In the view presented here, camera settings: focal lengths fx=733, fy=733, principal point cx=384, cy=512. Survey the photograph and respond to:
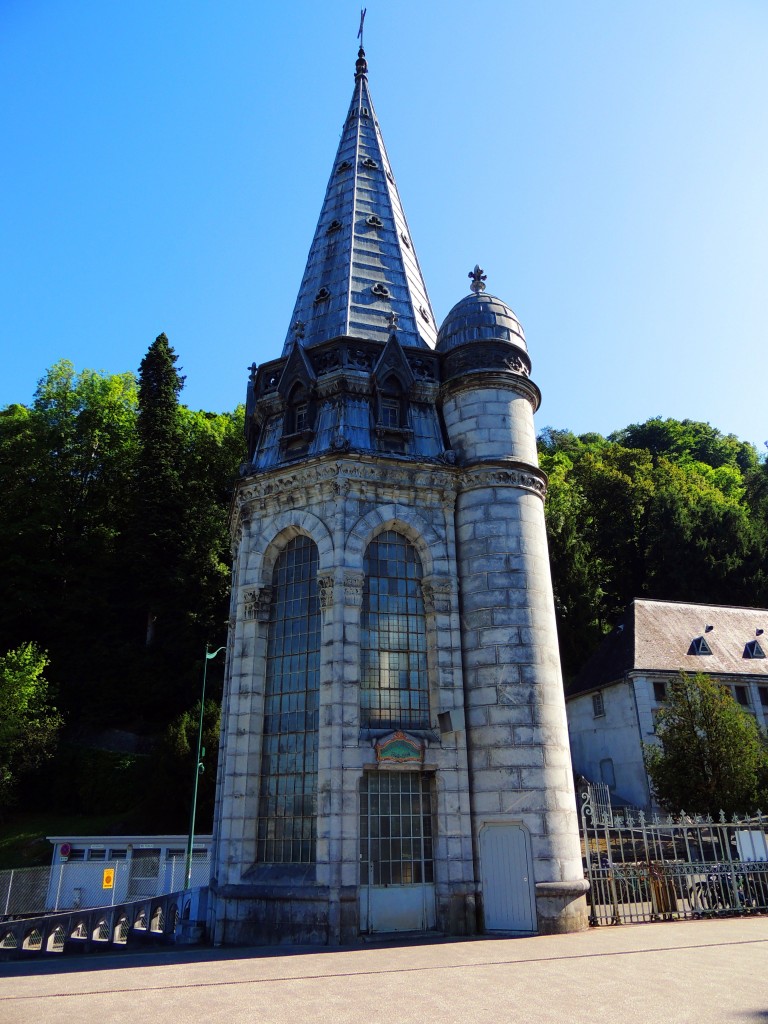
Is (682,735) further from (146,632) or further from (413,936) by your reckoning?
(146,632)

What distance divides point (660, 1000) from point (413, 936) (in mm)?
8253

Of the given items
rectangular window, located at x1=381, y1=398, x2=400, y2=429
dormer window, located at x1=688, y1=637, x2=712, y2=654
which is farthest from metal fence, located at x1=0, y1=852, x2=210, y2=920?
dormer window, located at x1=688, y1=637, x2=712, y2=654

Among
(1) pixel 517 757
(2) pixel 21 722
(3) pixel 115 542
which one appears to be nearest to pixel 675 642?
(1) pixel 517 757

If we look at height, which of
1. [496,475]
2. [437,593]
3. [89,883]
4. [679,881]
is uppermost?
[496,475]

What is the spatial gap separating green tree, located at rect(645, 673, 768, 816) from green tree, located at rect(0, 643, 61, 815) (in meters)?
31.3

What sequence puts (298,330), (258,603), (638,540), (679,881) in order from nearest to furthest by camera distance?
(679,881) < (258,603) < (298,330) < (638,540)

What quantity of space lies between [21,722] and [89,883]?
14.1m

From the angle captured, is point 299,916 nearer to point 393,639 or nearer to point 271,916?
point 271,916

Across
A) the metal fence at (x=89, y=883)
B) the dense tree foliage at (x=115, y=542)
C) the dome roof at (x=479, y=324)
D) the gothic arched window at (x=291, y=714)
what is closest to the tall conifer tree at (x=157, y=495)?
the dense tree foliage at (x=115, y=542)

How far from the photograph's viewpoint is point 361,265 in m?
25.8

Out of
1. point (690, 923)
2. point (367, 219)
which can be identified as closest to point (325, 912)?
point (690, 923)

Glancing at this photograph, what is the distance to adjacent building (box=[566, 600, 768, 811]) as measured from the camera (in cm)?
3547

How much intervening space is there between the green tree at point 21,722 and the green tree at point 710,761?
1233 inches

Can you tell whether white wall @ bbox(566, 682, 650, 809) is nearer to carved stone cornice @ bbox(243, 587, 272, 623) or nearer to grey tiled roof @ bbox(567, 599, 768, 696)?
grey tiled roof @ bbox(567, 599, 768, 696)
